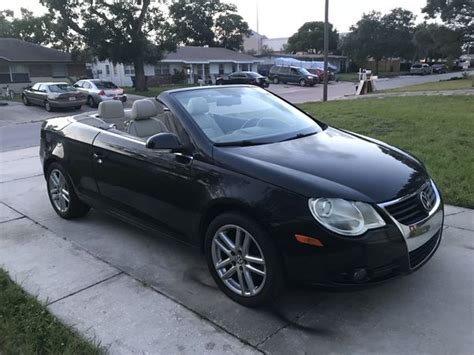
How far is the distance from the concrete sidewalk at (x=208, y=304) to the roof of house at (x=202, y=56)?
149 feet

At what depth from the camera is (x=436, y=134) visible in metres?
8.16

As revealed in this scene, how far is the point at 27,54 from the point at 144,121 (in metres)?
38.9

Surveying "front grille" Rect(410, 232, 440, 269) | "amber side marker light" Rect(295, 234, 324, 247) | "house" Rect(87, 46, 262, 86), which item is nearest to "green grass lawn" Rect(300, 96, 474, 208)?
"front grille" Rect(410, 232, 440, 269)

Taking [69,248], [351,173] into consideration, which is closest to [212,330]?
[351,173]

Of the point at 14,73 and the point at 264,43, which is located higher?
the point at 264,43

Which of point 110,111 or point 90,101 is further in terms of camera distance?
point 90,101

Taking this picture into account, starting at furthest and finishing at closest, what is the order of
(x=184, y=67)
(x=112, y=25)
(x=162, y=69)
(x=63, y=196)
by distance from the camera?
(x=184, y=67)
(x=162, y=69)
(x=112, y=25)
(x=63, y=196)

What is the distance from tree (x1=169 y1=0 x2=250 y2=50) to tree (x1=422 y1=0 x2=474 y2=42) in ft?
105

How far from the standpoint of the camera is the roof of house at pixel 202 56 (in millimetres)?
49031

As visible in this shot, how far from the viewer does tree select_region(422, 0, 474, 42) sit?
44.8 meters

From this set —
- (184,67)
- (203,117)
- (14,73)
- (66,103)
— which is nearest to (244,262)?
(203,117)

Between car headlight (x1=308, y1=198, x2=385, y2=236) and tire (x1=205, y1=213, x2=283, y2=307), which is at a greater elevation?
car headlight (x1=308, y1=198, x2=385, y2=236)

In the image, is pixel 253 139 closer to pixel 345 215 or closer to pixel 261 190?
pixel 261 190

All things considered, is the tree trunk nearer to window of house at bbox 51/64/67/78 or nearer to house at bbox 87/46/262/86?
house at bbox 87/46/262/86
